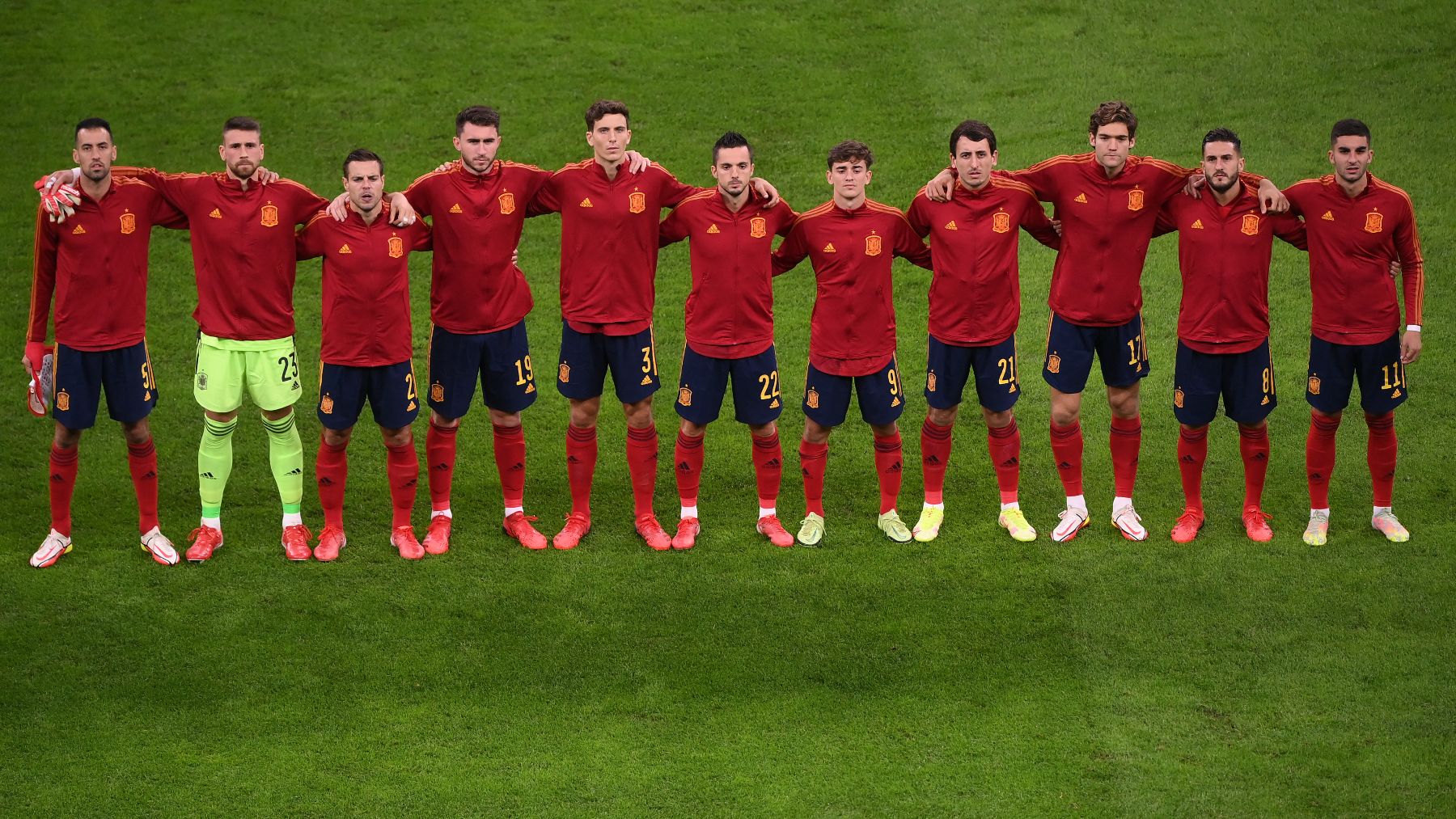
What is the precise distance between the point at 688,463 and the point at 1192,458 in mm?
2701

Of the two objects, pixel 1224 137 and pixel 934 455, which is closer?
pixel 1224 137

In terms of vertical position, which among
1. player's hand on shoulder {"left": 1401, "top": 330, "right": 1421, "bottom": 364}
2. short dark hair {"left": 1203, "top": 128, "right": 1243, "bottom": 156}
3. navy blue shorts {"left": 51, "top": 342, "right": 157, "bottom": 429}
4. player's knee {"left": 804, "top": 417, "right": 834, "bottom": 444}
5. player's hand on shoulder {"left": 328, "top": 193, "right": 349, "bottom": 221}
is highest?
short dark hair {"left": 1203, "top": 128, "right": 1243, "bottom": 156}

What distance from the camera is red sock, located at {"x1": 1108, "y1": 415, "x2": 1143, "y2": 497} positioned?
28.2 feet

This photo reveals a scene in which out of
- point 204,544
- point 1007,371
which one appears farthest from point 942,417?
point 204,544

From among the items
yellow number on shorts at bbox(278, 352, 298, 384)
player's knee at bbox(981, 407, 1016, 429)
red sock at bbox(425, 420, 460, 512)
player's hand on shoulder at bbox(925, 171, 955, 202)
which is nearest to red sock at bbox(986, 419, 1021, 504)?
player's knee at bbox(981, 407, 1016, 429)

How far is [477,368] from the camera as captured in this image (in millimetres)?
8414

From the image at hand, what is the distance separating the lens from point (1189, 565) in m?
8.24

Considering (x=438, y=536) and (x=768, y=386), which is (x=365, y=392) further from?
(x=768, y=386)

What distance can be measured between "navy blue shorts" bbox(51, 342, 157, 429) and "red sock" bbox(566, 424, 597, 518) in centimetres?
219

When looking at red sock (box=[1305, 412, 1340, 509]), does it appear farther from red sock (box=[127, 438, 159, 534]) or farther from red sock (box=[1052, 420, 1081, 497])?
red sock (box=[127, 438, 159, 534])

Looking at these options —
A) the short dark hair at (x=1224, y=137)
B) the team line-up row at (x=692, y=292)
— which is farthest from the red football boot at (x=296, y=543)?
the short dark hair at (x=1224, y=137)

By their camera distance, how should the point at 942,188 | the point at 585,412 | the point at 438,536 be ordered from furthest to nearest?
the point at 438,536 → the point at 585,412 → the point at 942,188

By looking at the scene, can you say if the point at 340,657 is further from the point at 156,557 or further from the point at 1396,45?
the point at 1396,45

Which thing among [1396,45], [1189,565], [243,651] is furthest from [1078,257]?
[1396,45]
